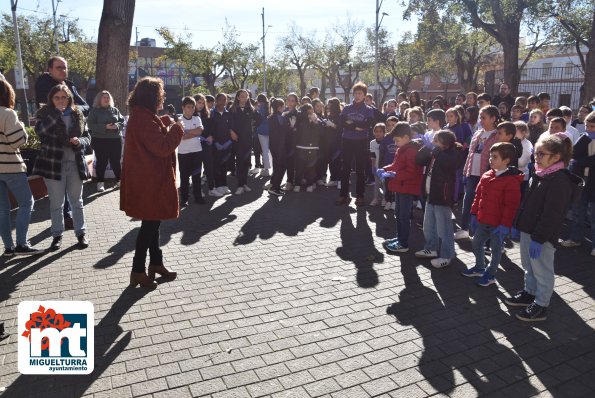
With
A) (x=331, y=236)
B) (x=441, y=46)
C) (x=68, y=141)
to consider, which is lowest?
(x=331, y=236)

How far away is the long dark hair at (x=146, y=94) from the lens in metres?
4.52

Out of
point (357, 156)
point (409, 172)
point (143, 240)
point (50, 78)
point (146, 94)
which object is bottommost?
point (143, 240)

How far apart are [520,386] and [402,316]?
1228 mm

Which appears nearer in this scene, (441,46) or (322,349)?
(322,349)

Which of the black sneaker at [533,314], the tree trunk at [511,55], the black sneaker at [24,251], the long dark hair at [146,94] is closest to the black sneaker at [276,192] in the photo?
the black sneaker at [24,251]

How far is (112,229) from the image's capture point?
7195mm

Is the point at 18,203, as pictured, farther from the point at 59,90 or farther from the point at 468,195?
the point at 468,195

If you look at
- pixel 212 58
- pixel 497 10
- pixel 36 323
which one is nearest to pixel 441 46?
pixel 497 10

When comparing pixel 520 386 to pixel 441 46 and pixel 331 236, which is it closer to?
pixel 331 236

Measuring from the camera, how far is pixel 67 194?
6.04 m

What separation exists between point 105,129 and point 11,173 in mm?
3768

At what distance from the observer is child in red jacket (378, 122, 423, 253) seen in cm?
602

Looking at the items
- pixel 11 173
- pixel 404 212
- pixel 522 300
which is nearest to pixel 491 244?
pixel 522 300

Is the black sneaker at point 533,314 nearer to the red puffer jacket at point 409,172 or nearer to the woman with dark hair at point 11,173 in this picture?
the red puffer jacket at point 409,172
